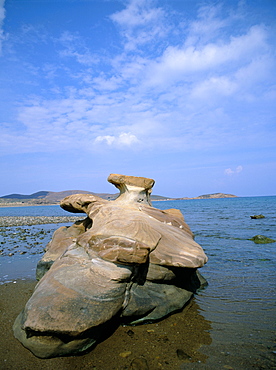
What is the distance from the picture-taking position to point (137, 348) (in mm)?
4062

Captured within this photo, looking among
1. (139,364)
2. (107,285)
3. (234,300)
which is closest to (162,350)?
(139,364)

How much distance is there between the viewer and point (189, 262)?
17.7 ft

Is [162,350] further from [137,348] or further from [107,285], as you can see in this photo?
[107,285]

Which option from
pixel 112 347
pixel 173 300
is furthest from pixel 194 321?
pixel 112 347

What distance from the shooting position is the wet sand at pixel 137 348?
12.0ft

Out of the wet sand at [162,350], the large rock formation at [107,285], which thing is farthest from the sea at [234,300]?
the large rock formation at [107,285]

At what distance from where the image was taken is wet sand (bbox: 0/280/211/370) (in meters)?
3.64

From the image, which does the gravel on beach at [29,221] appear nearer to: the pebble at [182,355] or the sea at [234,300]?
the sea at [234,300]

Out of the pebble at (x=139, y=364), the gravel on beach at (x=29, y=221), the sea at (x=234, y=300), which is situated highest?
the gravel on beach at (x=29, y=221)

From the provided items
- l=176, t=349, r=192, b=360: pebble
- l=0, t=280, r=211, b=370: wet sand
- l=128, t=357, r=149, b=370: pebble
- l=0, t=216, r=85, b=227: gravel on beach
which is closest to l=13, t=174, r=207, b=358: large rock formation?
l=0, t=280, r=211, b=370: wet sand

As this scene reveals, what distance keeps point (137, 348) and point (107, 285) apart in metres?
1.09

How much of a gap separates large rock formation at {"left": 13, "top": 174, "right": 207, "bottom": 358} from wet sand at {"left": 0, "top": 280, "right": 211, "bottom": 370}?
0.47 feet

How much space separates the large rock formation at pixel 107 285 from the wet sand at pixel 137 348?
143 millimetres

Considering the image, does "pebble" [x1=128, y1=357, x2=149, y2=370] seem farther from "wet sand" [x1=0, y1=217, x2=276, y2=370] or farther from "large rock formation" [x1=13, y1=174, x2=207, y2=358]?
"large rock formation" [x1=13, y1=174, x2=207, y2=358]
